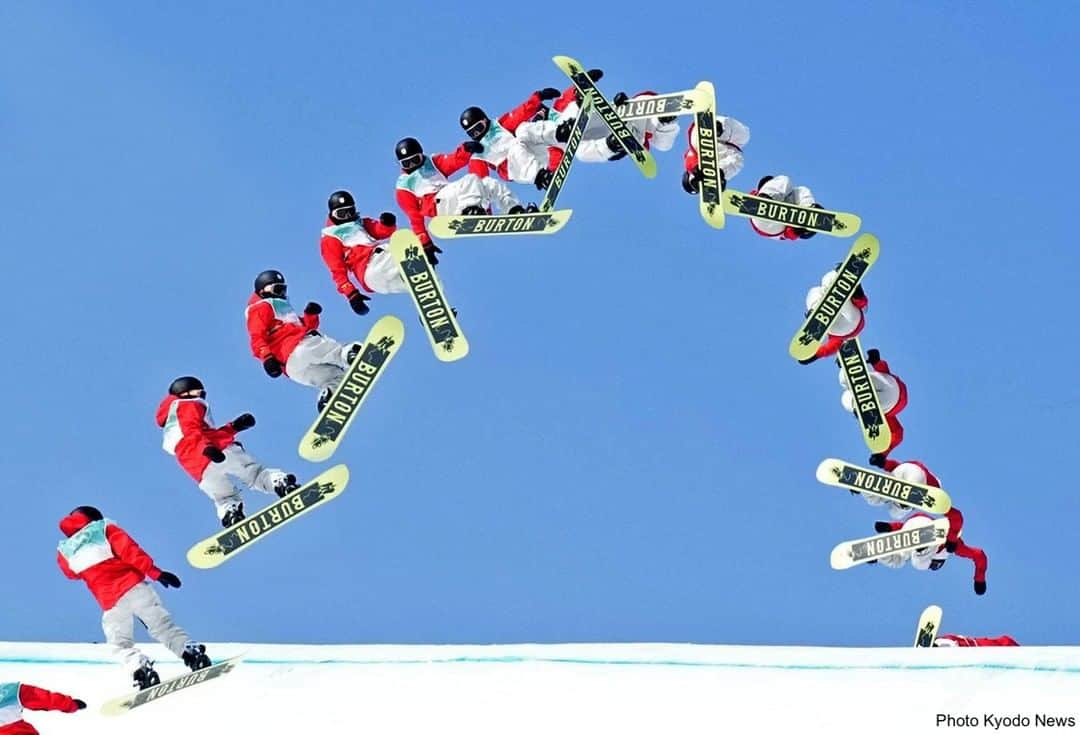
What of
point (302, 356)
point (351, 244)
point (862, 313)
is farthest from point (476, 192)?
point (862, 313)

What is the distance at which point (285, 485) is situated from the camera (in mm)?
12664

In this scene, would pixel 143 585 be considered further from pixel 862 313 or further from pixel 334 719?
pixel 862 313

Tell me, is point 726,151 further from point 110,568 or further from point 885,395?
point 110,568

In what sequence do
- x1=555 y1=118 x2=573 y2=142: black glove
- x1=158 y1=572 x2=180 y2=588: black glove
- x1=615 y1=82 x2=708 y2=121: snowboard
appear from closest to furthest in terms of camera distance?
x1=158 y1=572 x2=180 y2=588: black glove
x1=615 y1=82 x2=708 y2=121: snowboard
x1=555 y1=118 x2=573 y2=142: black glove

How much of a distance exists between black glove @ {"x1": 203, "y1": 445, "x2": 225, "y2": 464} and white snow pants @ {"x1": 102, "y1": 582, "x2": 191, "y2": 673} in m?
0.95

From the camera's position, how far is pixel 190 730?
13.4m

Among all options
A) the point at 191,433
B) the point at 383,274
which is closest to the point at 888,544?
the point at 383,274

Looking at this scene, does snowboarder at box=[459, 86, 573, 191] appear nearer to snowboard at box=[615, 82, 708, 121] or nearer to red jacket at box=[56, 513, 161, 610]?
snowboard at box=[615, 82, 708, 121]

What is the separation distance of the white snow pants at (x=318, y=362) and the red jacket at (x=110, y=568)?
1630 millimetres

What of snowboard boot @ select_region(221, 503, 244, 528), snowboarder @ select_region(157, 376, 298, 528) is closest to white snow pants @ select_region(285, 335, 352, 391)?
snowboarder @ select_region(157, 376, 298, 528)

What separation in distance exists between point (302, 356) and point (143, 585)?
6.25 ft

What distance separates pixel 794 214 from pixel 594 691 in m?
3.78

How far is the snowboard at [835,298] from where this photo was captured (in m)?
13.3

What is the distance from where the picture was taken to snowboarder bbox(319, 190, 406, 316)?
1338 centimetres
